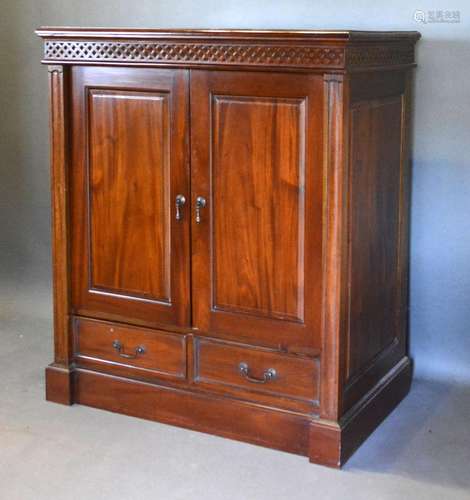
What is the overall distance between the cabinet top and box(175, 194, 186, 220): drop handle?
1.38 ft

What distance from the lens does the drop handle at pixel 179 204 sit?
123 inches

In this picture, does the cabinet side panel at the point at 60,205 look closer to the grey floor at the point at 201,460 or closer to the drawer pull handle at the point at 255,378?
the grey floor at the point at 201,460

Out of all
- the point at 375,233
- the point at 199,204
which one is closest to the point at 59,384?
the point at 199,204

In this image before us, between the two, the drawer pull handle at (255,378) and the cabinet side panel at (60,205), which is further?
the cabinet side panel at (60,205)

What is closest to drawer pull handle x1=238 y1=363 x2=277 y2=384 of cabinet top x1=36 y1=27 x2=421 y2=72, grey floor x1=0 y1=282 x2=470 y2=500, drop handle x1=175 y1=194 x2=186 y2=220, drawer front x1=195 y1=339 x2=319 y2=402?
drawer front x1=195 y1=339 x2=319 y2=402

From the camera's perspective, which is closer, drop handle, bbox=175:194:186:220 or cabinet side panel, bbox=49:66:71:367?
drop handle, bbox=175:194:186:220

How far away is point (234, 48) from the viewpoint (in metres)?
2.93

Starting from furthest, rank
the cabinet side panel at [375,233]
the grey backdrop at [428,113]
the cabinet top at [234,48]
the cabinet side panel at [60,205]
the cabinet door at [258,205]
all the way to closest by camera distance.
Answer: the grey backdrop at [428,113], the cabinet side panel at [60,205], the cabinet side panel at [375,233], the cabinet door at [258,205], the cabinet top at [234,48]

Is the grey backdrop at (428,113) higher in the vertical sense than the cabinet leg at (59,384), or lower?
higher

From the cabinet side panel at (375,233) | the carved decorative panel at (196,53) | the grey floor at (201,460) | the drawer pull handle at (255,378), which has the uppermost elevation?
the carved decorative panel at (196,53)

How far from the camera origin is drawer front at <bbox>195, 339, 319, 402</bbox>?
9.98ft

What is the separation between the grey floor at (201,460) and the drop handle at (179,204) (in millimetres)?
716

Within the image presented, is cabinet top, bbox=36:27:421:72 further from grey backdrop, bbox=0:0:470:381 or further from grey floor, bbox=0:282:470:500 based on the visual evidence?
grey floor, bbox=0:282:470:500

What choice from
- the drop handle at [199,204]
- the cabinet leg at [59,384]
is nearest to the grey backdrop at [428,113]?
the drop handle at [199,204]
